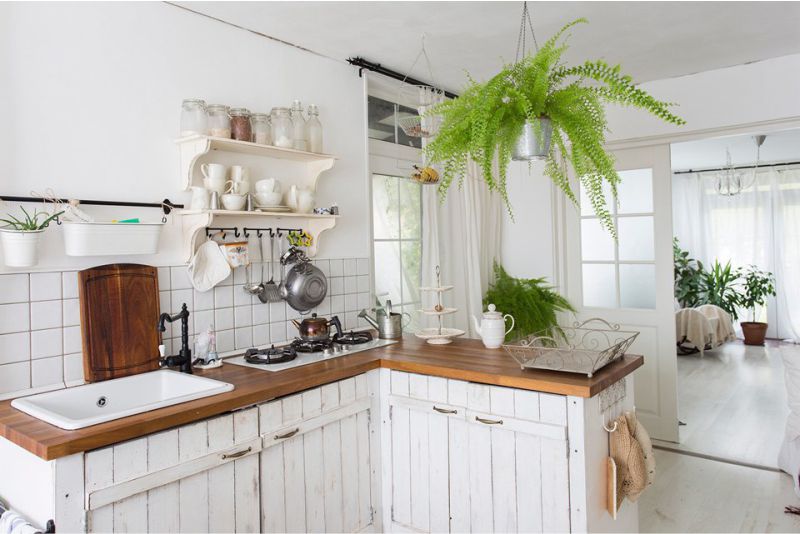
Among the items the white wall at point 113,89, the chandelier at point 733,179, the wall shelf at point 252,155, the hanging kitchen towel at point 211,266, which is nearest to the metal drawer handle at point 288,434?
the hanging kitchen towel at point 211,266

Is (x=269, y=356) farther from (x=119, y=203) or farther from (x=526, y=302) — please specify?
(x=526, y=302)

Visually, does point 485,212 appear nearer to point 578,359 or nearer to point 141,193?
point 578,359

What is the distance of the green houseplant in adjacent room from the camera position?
3848 mm

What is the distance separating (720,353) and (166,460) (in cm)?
691

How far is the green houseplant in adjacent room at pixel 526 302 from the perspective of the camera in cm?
385

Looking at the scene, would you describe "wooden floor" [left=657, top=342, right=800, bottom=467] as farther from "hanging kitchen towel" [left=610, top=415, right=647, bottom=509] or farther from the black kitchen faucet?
the black kitchen faucet

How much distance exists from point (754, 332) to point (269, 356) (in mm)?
7121

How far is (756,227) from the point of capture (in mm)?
7625

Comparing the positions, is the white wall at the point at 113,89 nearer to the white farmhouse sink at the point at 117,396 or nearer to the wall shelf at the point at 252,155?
the wall shelf at the point at 252,155

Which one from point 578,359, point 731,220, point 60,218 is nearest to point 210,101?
point 60,218

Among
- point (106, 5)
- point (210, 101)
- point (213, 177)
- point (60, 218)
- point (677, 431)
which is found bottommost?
point (677, 431)

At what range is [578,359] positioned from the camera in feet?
7.09

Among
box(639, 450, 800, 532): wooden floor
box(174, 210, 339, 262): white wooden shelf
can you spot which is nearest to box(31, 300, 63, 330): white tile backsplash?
box(174, 210, 339, 262): white wooden shelf

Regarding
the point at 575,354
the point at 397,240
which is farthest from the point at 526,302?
the point at 575,354
